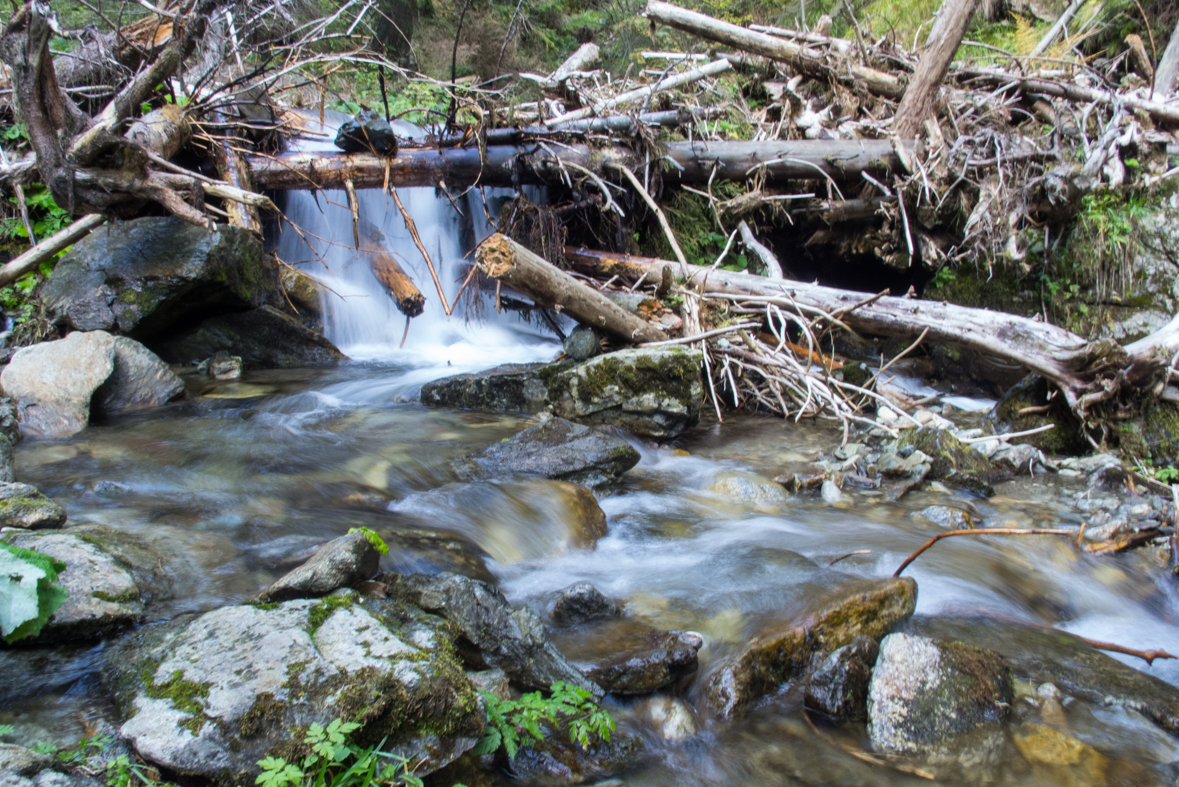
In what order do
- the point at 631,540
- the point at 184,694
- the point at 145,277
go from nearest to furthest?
1. the point at 184,694
2. the point at 631,540
3. the point at 145,277

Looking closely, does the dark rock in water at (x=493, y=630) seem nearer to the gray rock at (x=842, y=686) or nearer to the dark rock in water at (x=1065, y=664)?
the gray rock at (x=842, y=686)

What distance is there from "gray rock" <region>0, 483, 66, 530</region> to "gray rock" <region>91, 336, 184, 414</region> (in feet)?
9.24

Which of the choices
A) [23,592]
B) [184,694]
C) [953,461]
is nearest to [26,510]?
[23,592]

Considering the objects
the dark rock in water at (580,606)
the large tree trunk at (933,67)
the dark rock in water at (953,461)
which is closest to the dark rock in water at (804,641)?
the dark rock in water at (580,606)

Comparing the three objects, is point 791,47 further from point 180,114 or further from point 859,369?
point 180,114

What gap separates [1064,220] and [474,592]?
25.1 feet

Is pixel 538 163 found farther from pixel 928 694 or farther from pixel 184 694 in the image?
pixel 184 694

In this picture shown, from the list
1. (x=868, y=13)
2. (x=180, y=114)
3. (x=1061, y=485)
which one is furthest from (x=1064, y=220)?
(x=180, y=114)

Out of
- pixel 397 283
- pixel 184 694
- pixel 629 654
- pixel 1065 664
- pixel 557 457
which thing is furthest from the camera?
pixel 397 283

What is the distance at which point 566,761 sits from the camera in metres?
2.08

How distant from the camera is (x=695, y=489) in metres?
4.81

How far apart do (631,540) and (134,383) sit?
14.4ft

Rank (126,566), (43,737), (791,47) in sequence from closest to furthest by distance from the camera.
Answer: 1. (43,737)
2. (126,566)
3. (791,47)

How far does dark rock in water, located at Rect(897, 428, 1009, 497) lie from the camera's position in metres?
4.99
